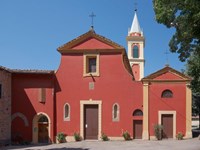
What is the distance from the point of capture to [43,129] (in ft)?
90.9

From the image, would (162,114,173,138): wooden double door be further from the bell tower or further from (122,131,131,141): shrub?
the bell tower

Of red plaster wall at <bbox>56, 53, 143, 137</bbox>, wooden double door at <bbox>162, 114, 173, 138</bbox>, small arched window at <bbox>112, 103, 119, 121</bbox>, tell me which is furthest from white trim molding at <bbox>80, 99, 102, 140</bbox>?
wooden double door at <bbox>162, 114, 173, 138</bbox>

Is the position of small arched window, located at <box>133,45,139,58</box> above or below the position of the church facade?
above

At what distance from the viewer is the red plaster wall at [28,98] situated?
2738cm

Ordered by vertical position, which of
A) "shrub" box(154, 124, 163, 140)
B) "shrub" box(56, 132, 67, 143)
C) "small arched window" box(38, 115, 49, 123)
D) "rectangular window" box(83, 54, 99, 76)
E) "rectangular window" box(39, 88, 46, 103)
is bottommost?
"shrub" box(56, 132, 67, 143)

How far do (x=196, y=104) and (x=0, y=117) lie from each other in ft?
76.0

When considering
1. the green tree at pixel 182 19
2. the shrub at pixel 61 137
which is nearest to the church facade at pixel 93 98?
the shrub at pixel 61 137

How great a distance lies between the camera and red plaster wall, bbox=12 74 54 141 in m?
27.4

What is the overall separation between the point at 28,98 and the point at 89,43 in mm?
6771

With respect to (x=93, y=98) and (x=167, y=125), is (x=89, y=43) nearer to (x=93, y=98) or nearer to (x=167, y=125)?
(x=93, y=98)

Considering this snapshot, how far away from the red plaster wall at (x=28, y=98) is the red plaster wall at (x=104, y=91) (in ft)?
2.71

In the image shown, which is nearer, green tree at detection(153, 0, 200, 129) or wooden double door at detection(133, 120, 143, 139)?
Result: green tree at detection(153, 0, 200, 129)

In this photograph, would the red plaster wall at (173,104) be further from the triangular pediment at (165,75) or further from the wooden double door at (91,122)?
the wooden double door at (91,122)

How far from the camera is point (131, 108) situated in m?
27.0
